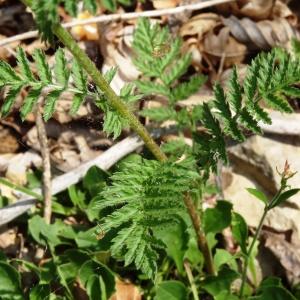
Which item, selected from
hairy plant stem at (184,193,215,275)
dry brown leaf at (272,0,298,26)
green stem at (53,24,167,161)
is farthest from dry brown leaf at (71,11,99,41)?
green stem at (53,24,167,161)

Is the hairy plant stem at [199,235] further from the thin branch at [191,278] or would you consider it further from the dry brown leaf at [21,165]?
the dry brown leaf at [21,165]

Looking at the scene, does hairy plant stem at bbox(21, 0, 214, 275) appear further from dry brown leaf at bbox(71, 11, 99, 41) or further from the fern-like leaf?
dry brown leaf at bbox(71, 11, 99, 41)

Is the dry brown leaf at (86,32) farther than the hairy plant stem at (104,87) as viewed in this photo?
Yes

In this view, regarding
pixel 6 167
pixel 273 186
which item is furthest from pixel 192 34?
pixel 6 167

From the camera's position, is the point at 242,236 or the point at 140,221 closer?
the point at 140,221

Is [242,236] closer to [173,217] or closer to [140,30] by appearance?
[173,217]

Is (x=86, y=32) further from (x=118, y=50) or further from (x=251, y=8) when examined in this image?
(x=251, y=8)

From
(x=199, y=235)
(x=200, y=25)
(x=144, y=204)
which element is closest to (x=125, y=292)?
(x=199, y=235)

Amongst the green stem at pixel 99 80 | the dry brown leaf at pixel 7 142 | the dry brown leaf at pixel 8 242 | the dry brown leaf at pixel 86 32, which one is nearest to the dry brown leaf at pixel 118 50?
the dry brown leaf at pixel 86 32
